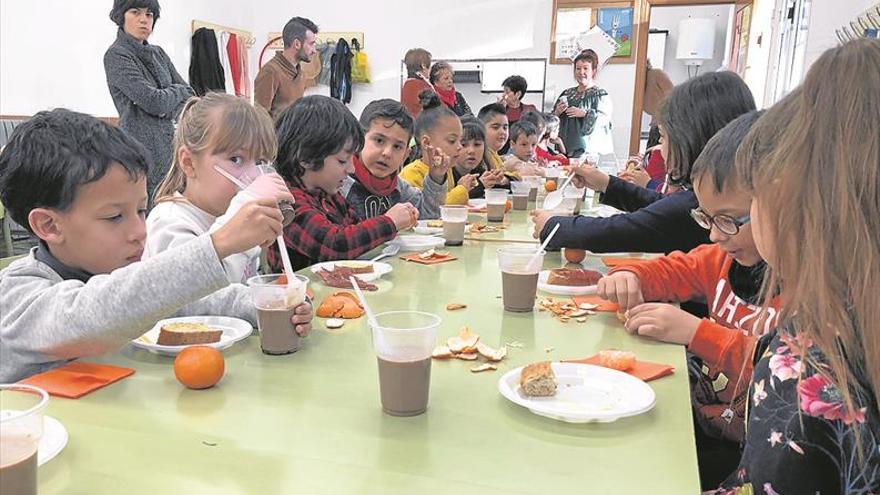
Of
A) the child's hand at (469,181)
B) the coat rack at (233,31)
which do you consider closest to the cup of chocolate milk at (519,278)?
the child's hand at (469,181)

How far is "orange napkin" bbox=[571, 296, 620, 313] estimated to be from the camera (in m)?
1.62

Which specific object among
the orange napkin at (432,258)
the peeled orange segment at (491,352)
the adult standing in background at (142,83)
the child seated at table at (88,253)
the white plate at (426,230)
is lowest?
the white plate at (426,230)

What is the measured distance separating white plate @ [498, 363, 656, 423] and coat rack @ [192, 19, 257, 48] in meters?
7.73

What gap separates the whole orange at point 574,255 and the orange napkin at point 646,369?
94 cm

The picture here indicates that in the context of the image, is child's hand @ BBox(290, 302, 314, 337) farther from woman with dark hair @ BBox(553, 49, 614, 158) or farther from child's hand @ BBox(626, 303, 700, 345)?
woman with dark hair @ BBox(553, 49, 614, 158)

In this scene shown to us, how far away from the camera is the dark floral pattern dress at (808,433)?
778 mm

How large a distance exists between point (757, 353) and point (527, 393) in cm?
39

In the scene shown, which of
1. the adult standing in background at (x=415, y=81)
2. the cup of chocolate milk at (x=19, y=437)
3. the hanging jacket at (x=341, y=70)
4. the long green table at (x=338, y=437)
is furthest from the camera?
the hanging jacket at (x=341, y=70)

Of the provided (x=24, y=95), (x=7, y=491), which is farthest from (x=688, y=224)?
(x=24, y=95)

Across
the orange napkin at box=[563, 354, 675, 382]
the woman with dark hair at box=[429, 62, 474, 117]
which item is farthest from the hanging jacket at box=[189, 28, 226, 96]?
the orange napkin at box=[563, 354, 675, 382]

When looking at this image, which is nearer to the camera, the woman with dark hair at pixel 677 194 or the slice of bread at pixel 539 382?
the slice of bread at pixel 539 382

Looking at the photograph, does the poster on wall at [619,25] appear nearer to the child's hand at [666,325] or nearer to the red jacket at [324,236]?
the red jacket at [324,236]

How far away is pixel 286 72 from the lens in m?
4.96

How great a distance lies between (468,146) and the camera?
431cm
